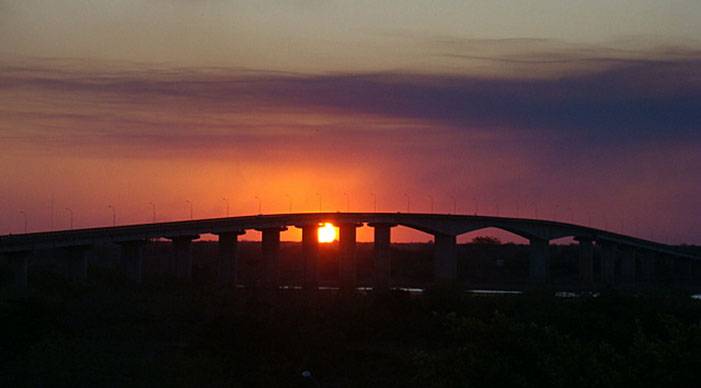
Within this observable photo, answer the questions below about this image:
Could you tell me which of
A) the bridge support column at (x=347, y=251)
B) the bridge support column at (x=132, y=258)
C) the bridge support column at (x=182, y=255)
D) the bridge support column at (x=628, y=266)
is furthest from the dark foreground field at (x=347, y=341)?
the bridge support column at (x=628, y=266)

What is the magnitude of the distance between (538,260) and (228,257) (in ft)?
141

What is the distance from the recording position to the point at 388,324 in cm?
7600

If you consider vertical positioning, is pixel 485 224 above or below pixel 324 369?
above

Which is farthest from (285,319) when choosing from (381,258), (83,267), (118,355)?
(381,258)

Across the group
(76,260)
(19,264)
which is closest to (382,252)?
(76,260)

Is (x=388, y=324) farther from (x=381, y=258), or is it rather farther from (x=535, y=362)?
(x=381, y=258)

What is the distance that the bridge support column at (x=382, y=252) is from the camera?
454 ft

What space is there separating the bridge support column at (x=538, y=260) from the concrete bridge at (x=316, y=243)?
0.12 meters

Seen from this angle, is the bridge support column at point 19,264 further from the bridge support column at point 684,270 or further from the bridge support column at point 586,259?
the bridge support column at point 684,270

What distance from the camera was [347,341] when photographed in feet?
228

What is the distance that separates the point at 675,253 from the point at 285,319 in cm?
11697

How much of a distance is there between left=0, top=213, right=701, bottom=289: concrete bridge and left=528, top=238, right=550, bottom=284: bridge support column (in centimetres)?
12

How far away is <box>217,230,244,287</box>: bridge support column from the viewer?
128750 mm

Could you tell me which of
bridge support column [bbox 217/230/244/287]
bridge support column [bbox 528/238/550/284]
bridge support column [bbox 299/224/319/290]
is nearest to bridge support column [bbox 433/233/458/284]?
bridge support column [bbox 528/238/550/284]
